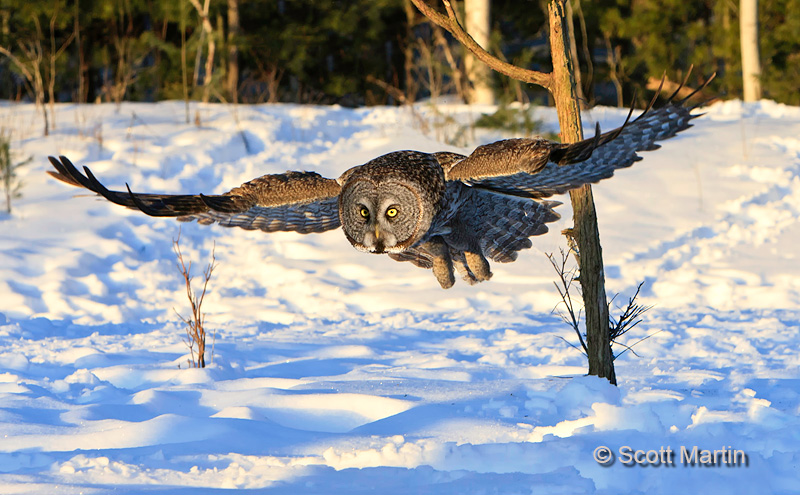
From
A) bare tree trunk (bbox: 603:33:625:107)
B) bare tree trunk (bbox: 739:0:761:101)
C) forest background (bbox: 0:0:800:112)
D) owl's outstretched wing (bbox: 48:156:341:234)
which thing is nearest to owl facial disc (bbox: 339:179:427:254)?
owl's outstretched wing (bbox: 48:156:341:234)

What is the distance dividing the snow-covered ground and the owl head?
91cm

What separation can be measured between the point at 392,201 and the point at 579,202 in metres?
0.96

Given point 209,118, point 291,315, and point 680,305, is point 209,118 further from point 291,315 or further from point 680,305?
point 680,305

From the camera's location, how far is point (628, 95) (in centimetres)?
1775

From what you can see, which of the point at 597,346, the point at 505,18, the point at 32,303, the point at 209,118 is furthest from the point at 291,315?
the point at 505,18

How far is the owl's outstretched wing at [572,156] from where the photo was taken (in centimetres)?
342

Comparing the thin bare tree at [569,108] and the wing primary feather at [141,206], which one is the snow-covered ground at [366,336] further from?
the wing primary feather at [141,206]

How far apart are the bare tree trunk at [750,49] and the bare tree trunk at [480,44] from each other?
4258mm

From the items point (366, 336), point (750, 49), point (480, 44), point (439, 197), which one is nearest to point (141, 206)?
point (439, 197)

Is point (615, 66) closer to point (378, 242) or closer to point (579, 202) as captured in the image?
point (579, 202)

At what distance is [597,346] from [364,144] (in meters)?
7.68

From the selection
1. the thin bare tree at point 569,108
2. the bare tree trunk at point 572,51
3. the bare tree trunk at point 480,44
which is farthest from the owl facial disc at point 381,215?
the bare tree trunk at point 480,44

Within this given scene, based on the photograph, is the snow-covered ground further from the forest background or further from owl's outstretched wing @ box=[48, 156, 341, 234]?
the forest background

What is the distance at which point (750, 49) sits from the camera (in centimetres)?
1416
